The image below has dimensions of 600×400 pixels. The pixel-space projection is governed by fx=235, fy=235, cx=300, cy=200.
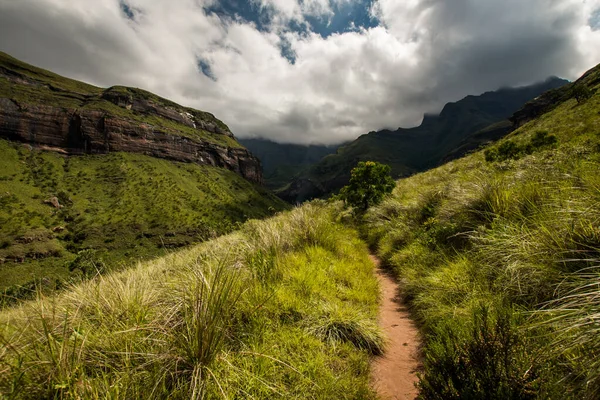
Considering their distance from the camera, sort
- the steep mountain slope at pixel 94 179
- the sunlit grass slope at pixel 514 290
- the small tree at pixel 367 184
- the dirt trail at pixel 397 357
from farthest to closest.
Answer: the steep mountain slope at pixel 94 179, the small tree at pixel 367 184, the dirt trail at pixel 397 357, the sunlit grass slope at pixel 514 290

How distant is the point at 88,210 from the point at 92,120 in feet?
186

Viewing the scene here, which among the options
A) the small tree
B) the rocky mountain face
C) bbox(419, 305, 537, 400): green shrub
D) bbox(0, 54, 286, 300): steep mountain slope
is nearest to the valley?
bbox(419, 305, 537, 400): green shrub

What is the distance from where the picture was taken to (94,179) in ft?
315

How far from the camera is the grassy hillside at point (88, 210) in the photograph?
2591 inches

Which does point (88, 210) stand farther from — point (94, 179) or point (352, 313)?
point (352, 313)

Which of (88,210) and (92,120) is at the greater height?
(92,120)

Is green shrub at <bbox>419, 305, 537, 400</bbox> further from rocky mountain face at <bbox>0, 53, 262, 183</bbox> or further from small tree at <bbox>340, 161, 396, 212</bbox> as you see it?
rocky mountain face at <bbox>0, 53, 262, 183</bbox>

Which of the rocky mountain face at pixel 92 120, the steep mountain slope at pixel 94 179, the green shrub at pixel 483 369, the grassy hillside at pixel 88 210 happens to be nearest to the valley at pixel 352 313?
the green shrub at pixel 483 369

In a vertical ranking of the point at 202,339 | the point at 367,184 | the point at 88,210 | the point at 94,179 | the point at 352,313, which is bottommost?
the point at 88,210

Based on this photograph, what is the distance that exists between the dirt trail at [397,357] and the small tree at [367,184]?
29.5ft

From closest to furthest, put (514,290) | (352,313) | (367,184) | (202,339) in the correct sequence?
(202,339) < (514,290) < (352,313) < (367,184)

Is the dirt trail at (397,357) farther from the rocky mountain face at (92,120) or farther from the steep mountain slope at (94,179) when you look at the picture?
the rocky mountain face at (92,120)

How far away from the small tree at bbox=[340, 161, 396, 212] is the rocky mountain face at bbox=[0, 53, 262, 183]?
455ft

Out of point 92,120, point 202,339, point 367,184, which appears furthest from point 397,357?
point 92,120
